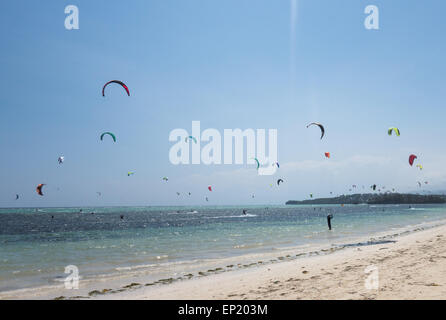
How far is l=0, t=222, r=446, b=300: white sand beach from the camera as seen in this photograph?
6363mm

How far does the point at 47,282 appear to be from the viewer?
10609 millimetres

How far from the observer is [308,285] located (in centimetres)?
762

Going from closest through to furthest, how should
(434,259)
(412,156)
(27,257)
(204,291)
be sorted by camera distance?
(204,291), (434,259), (27,257), (412,156)

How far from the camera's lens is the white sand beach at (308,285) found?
20.9ft
